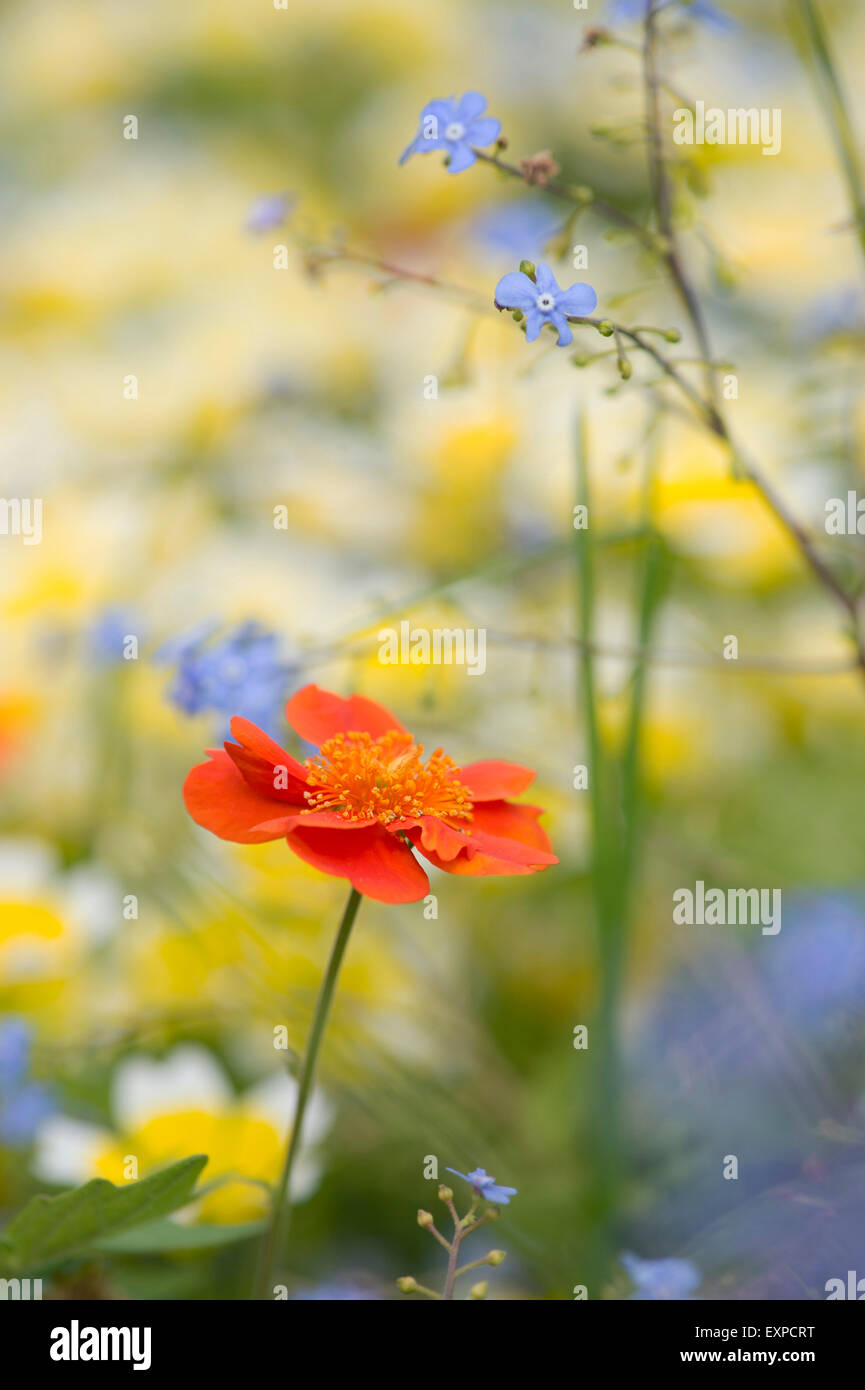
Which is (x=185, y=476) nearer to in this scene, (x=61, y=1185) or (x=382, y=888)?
(x=61, y=1185)

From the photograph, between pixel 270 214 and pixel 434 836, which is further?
pixel 270 214

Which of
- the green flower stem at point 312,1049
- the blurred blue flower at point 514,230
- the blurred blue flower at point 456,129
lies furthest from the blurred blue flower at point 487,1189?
the blurred blue flower at point 514,230

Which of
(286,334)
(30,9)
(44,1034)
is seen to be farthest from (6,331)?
(44,1034)

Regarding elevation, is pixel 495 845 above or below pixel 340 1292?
above

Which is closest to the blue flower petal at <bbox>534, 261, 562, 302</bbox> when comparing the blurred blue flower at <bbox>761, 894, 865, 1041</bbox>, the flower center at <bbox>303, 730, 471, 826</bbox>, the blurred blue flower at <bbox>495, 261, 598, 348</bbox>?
the blurred blue flower at <bbox>495, 261, 598, 348</bbox>

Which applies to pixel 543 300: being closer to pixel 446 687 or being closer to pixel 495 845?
pixel 495 845

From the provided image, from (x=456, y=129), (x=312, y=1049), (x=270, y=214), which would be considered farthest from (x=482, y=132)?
(x=312, y=1049)
